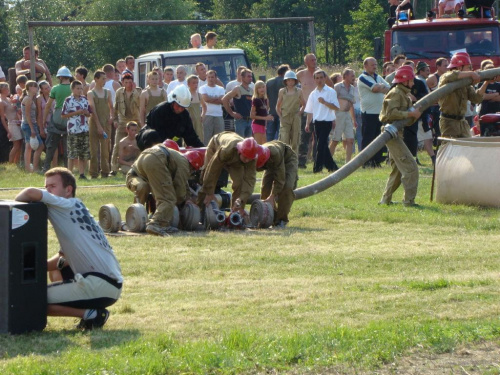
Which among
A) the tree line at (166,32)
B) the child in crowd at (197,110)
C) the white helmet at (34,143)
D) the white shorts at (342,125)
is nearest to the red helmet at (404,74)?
the child in crowd at (197,110)

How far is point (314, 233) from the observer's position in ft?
43.6

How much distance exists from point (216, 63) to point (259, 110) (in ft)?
12.9

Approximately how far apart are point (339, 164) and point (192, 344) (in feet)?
53.5

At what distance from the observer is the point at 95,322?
7.93 metres

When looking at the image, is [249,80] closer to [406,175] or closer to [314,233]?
[406,175]

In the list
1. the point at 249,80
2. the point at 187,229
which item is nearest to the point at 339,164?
the point at 249,80

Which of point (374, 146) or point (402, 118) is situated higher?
point (402, 118)

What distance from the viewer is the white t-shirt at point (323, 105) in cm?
2088

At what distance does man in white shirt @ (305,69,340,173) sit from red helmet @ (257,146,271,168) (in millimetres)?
7418

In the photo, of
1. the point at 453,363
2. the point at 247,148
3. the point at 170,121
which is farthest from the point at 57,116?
the point at 453,363

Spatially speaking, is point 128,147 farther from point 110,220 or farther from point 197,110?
point 110,220

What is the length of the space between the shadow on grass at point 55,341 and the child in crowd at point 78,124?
1294 cm

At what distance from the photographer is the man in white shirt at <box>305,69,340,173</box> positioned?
2089cm

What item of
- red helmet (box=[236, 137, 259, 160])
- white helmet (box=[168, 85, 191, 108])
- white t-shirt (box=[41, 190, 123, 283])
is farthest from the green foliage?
white t-shirt (box=[41, 190, 123, 283])
